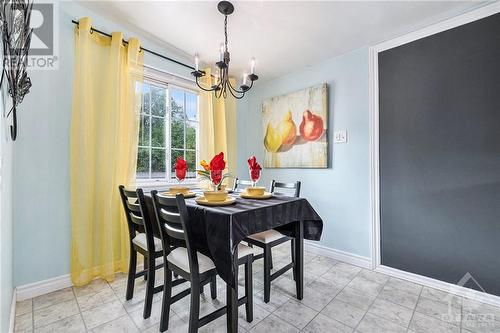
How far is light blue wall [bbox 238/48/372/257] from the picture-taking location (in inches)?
100

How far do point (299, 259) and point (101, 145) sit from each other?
2.09 metres

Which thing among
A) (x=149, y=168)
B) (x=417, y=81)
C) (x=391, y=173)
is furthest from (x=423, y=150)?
(x=149, y=168)

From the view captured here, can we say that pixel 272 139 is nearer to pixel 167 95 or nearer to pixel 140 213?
→ pixel 167 95

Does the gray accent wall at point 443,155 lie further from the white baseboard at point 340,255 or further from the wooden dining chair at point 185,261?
the wooden dining chair at point 185,261

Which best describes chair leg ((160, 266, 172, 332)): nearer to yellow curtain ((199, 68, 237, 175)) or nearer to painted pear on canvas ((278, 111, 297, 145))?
yellow curtain ((199, 68, 237, 175))

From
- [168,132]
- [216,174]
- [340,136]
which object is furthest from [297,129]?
A: [216,174]

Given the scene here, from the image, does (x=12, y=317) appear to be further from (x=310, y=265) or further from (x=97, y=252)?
(x=310, y=265)

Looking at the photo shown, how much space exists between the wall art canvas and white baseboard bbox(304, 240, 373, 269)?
1.03 metres

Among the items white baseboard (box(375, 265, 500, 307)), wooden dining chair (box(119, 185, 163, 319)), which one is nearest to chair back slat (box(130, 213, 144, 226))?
wooden dining chair (box(119, 185, 163, 319))

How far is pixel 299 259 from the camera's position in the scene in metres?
1.87

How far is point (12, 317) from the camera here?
1553 mm

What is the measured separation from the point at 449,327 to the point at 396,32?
2.55 m

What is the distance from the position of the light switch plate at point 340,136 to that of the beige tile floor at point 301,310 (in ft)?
4.95

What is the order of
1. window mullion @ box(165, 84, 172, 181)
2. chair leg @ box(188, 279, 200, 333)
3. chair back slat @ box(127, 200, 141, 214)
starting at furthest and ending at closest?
window mullion @ box(165, 84, 172, 181) < chair back slat @ box(127, 200, 141, 214) < chair leg @ box(188, 279, 200, 333)
